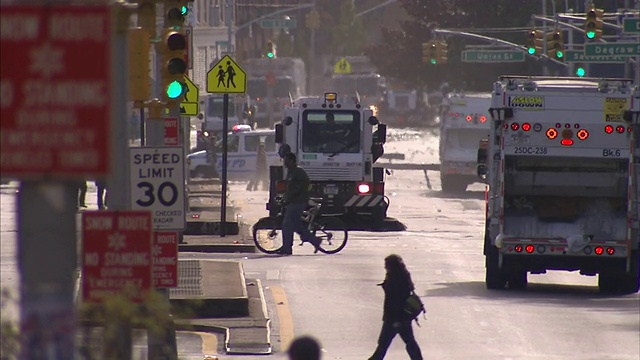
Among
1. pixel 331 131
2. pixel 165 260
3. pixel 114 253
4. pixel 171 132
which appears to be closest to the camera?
pixel 114 253

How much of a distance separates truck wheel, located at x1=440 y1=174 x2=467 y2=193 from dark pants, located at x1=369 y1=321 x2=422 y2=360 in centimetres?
3240

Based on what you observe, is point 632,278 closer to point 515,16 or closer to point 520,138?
point 520,138

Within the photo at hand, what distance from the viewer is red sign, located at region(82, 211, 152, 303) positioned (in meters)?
8.12

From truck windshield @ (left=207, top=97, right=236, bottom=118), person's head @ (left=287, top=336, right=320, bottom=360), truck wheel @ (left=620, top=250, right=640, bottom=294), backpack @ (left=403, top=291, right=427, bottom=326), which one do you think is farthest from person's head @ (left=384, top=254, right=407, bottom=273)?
truck windshield @ (left=207, top=97, right=236, bottom=118)

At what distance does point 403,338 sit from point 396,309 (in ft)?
0.91

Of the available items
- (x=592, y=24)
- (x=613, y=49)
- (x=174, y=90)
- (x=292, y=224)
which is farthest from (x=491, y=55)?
(x=174, y=90)

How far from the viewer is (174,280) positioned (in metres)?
12.0

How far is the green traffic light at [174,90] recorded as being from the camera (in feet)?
46.2

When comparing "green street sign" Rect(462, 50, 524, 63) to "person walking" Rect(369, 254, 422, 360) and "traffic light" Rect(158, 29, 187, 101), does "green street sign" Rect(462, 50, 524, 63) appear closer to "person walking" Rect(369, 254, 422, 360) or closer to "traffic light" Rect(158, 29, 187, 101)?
"traffic light" Rect(158, 29, 187, 101)

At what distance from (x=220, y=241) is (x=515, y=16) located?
4704 cm

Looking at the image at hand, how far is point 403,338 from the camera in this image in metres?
13.0

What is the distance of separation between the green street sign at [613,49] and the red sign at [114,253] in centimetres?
2770

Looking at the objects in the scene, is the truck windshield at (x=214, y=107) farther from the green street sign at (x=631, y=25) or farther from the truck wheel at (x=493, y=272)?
the truck wheel at (x=493, y=272)

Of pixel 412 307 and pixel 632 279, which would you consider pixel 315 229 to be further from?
pixel 412 307
